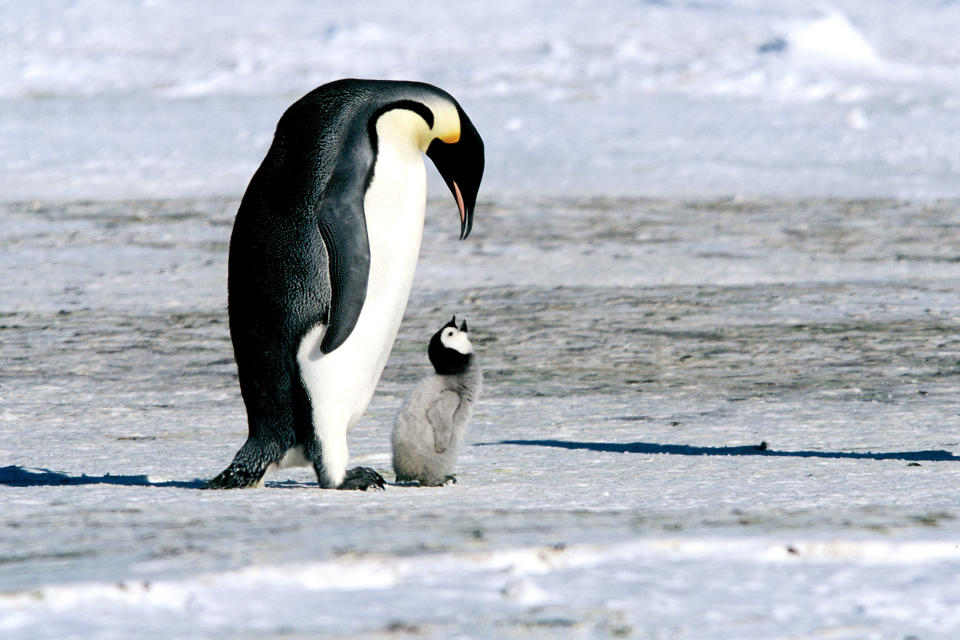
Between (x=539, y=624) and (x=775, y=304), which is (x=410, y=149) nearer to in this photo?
(x=539, y=624)

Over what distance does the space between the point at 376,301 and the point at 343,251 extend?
0.76ft

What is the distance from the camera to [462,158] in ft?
13.5

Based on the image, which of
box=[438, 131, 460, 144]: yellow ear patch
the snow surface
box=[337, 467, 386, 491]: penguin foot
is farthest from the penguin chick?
the snow surface

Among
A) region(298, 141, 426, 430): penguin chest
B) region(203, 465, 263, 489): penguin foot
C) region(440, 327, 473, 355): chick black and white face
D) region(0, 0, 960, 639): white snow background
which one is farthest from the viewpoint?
region(440, 327, 473, 355): chick black and white face

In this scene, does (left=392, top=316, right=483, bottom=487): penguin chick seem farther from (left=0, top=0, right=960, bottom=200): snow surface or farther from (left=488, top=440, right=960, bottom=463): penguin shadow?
(left=0, top=0, right=960, bottom=200): snow surface

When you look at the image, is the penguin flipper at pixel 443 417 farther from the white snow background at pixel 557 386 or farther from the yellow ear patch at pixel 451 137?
the yellow ear patch at pixel 451 137

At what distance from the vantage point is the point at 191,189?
42.9 ft

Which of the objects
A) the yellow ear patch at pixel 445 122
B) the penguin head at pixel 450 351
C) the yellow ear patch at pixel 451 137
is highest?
the yellow ear patch at pixel 445 122

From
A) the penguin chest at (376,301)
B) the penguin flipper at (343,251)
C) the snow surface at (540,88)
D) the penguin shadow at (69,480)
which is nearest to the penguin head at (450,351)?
the penguin chest at (376,301)

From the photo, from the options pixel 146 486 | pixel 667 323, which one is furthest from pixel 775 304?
pixel 146 486

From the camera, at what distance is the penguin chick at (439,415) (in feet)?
12.4

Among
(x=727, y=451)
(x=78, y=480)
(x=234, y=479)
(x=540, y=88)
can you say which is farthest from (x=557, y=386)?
(x=540, y=88)

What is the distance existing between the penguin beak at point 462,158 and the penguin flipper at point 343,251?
419 mm

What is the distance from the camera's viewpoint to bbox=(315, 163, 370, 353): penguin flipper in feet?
12.1
